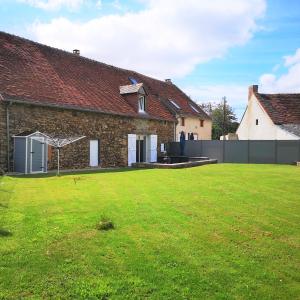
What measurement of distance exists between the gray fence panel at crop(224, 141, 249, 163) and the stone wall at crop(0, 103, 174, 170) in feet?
20.4

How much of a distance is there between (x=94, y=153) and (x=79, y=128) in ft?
6.43

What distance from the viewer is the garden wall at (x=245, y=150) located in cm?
2683

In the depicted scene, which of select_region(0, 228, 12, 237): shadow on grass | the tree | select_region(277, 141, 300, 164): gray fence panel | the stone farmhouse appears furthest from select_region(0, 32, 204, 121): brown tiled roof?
the tree

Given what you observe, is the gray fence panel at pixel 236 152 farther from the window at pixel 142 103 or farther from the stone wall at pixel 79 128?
the window at pixel 142 103

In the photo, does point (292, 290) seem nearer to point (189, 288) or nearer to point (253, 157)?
point (189, 288)

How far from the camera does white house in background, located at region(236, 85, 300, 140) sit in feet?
99.7

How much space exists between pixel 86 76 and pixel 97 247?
19743 mm

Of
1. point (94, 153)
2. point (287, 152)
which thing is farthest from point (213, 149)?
point (94, 153)

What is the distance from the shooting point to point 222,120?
2356 inches

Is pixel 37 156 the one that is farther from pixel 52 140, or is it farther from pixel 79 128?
pixel 79 128

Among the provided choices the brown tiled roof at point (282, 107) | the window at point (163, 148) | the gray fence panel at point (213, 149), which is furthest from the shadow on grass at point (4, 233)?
the brown tiled roof at point (282, 107)

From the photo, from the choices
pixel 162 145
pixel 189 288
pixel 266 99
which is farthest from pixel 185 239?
pixel 266 99

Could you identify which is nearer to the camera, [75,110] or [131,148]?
[75,110]

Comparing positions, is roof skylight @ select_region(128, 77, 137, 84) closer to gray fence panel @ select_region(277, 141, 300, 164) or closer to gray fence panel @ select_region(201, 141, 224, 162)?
gray fence panel @ select_region(201, 141, 224, 162)
